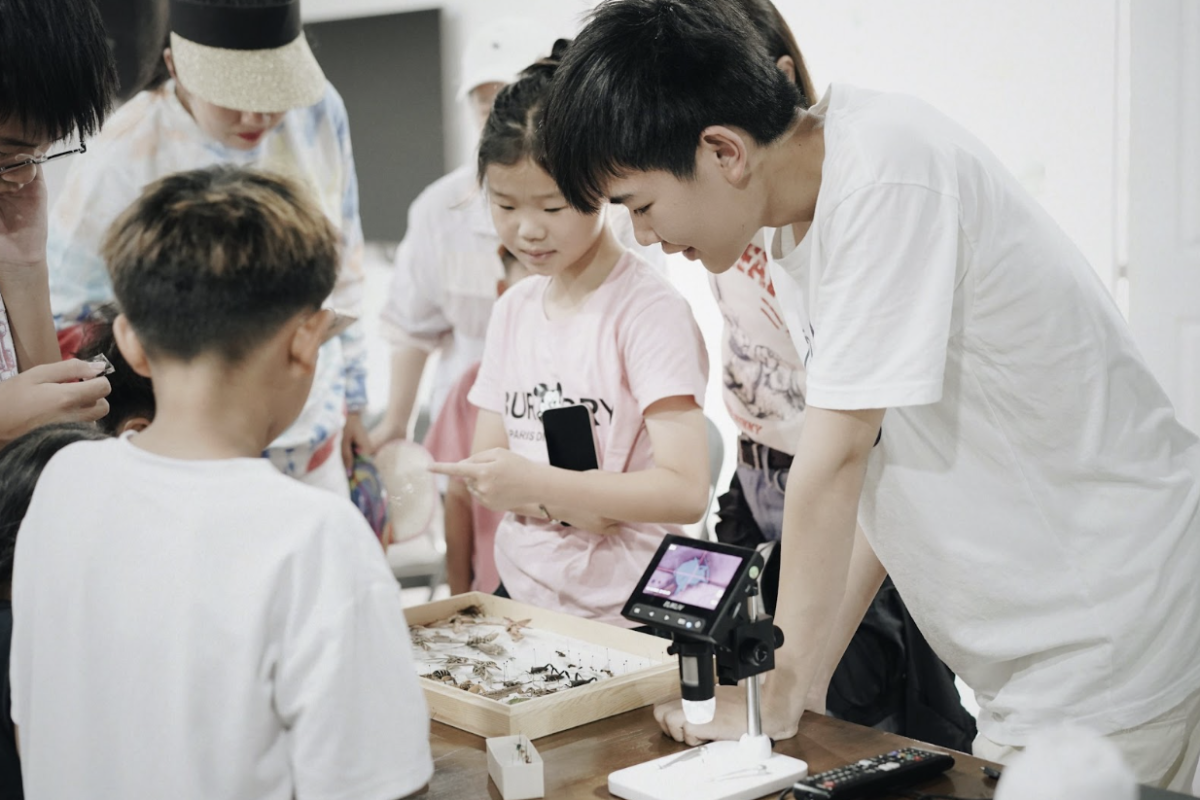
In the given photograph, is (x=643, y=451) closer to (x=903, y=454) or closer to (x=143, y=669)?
(x=903, y=454)

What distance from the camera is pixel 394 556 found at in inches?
138

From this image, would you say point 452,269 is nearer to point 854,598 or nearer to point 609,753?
point 854,598

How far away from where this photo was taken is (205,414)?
3.03 ft

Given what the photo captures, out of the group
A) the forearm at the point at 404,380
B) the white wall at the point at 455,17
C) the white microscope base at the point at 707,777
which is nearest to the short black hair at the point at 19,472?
the white microscope base at the point at 707,777

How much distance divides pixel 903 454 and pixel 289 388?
64cm

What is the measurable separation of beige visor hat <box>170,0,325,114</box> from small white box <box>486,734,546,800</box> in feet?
6.02

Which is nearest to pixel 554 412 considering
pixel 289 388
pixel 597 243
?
pixel 597 243

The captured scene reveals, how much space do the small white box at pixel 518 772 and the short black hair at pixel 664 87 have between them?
0.61 meters

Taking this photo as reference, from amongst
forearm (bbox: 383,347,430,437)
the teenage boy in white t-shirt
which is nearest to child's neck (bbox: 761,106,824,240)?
the teenage boy in white t-shirt

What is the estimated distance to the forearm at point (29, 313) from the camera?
1.56m

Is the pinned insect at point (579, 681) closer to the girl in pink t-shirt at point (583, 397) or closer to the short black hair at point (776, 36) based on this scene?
the girl in pink t-shirt at point (583, 397)

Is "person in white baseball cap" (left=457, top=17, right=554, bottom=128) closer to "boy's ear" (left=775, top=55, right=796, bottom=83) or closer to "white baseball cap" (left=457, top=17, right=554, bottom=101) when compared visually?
"white baseball cap" (left=457, top=17, right=554, bottom=101)

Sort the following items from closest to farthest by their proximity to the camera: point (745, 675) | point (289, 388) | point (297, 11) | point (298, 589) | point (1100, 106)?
point (298, 589) → point (289, 388) → point (745, 675) → point (297, 11) → point (1100, 106)

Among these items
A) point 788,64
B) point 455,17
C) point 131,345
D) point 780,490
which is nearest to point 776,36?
point 788,64
